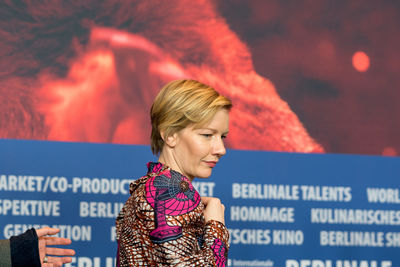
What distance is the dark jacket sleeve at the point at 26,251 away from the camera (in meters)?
1.79

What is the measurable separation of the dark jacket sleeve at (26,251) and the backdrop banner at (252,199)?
136 cm

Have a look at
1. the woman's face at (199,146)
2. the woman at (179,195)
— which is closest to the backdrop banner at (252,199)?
the woman at (179,195)

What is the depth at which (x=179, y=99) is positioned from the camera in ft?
5.24

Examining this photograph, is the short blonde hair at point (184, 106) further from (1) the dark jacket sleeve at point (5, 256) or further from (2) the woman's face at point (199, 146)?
(1) the dark jacket sleeve at point (5, 256)

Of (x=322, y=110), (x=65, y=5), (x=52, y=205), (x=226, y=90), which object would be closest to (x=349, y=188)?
(x=322, y=110)

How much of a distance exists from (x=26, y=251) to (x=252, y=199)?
179cm

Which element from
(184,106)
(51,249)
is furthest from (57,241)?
(184,106)

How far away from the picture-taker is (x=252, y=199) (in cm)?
338

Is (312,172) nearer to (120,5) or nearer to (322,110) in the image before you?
(322,110)

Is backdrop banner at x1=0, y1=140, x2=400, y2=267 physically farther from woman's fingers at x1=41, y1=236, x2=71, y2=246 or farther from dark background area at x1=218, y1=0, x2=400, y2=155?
woman's fingers at x1=41, y1=236, x2=71, y2=246

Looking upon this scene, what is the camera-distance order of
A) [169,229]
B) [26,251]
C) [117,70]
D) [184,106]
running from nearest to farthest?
[169,229] < [184,106] < [26,251] < [117,70]

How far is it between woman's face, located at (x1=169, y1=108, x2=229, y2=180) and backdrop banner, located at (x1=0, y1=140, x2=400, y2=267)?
1.61 m

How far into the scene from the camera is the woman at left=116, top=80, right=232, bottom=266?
1468 millimetres

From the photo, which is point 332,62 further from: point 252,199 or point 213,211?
point 213,211
